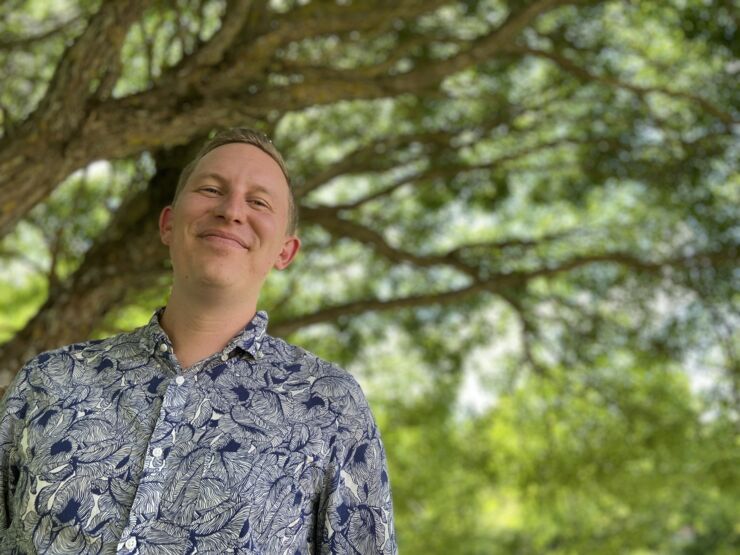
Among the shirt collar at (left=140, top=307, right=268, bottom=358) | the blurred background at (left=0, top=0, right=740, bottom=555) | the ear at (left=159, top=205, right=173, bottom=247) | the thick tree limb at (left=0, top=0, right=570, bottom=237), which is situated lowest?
the blurred background at (left=0, top=0, right=740, bottom=555)

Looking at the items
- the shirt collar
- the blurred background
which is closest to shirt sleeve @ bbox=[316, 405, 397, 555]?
the shirt collar

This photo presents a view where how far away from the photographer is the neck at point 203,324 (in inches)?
93.9

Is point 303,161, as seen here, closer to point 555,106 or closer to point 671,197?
point 555,106

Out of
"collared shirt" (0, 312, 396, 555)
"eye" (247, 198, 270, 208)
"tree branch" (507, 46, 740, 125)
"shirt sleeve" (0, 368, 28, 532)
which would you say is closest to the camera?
"collared shirt" (0, 312, 396, 555)

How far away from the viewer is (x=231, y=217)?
2.39m

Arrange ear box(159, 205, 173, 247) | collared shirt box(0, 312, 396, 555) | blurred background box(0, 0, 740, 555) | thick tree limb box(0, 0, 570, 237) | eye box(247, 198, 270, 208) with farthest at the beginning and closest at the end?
blurred background box(0, 0, 740, 555) < thick tree limb box(0, 0, 570, 237) < ear box(159, 205, 173, 247) < eye box(247, 198, 270, 208) < collared shirt box(0, 312, 396, 555)

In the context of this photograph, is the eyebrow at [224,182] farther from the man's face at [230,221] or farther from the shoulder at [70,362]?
the shoulder at [70,362]

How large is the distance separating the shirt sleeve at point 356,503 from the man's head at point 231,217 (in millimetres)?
421

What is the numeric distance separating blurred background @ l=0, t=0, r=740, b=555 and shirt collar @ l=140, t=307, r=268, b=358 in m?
1.95

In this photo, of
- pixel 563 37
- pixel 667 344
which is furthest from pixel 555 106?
pixel 667 344

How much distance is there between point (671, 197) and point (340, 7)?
3.59 m

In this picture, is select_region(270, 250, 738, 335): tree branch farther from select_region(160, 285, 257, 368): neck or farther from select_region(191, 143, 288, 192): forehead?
select_region(160, 285, 257, 368): neck

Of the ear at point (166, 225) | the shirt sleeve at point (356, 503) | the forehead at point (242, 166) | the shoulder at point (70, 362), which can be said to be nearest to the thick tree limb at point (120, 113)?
the ear at point (166, 225)

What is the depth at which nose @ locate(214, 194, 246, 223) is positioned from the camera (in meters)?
2.39
